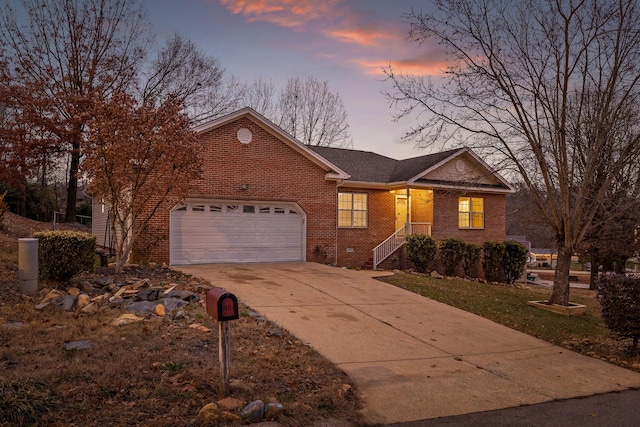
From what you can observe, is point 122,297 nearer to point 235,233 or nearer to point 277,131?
point 235,233

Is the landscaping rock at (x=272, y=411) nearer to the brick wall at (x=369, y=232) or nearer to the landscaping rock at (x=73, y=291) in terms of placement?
the landscaping rock at (x=73, y=291)

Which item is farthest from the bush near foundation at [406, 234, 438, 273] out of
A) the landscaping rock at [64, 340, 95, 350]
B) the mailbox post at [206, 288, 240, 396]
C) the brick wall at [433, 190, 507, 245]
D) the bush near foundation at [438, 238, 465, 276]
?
the mailbox post at [206, 288, 240, 396]

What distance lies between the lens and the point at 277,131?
668 inches

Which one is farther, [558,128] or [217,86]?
[217,86]

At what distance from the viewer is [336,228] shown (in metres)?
18.6

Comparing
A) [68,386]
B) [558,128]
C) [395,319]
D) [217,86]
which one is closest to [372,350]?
[395,319]

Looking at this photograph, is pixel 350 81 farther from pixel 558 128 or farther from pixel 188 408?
pixel 188 408

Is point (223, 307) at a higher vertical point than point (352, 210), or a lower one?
lower

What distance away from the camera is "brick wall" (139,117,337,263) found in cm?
1552

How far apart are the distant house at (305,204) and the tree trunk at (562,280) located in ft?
9.72

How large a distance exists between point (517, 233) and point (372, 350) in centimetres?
8044

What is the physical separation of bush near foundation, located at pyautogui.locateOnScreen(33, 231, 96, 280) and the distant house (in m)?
4.65

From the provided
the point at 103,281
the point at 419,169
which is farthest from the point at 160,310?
the point at 419,169

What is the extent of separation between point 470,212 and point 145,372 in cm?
1978
